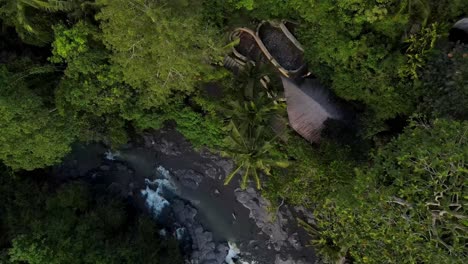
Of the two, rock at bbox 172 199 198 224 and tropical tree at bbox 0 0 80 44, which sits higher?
tropical tree at bbox 0 0 80 44

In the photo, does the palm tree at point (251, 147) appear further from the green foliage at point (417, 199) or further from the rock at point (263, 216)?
the rock at point (263, 216)

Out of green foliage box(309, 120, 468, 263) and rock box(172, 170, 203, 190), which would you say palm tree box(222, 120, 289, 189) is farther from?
rock box(172, 170, 203, 190)

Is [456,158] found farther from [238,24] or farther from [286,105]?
[238,24]

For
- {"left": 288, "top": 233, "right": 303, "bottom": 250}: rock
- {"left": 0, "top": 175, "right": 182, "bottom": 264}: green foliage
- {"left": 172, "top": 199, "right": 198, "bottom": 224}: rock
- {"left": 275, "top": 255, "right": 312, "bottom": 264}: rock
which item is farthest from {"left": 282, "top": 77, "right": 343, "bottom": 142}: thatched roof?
{"left": 0, "top": 175, "right": 182, "bottom": 264}: green foliage

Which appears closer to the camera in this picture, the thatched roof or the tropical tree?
the tropical tree

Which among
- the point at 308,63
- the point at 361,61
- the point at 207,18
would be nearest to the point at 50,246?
the point at 207,18
